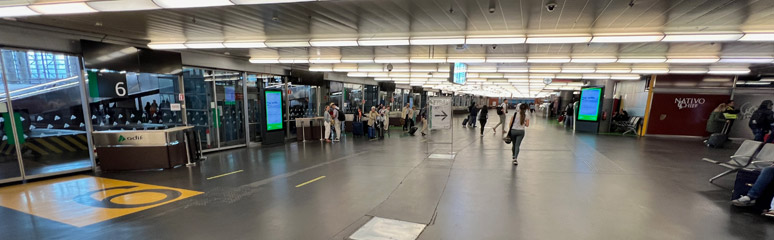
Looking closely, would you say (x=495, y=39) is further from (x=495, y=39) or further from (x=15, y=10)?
(x=15, y=10)

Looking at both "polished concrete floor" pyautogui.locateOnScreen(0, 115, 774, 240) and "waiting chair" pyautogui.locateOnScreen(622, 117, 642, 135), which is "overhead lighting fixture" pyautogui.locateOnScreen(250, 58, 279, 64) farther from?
"waiting chair" pyautogui.locateOnScreen(622, 117, 642, 135)

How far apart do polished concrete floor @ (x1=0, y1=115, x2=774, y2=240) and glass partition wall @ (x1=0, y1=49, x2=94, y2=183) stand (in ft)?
4.78

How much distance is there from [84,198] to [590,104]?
1815 centimetres

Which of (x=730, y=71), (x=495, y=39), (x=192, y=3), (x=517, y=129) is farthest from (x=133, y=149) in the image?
(x=730, y=71)

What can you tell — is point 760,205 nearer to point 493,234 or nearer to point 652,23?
point 652,23

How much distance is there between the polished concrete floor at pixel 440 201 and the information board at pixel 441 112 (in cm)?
138

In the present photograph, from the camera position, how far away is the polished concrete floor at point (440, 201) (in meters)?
3.33

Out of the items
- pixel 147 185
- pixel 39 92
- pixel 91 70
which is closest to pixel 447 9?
pixel 147 185

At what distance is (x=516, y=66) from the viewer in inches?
441

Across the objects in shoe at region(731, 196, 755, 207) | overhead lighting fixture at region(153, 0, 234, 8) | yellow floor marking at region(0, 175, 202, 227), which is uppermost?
overhead lighting fixture at region(153, 0, 234, 8)

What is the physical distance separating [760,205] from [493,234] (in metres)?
3.98

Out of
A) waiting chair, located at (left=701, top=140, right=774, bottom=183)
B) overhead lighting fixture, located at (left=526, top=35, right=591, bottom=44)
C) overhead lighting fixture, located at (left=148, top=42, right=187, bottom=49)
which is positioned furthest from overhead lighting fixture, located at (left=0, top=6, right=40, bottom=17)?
waiting chair, located at (left=701, top=140, right=774, bottom=183)

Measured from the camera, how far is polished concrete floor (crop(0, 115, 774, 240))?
10.9ft

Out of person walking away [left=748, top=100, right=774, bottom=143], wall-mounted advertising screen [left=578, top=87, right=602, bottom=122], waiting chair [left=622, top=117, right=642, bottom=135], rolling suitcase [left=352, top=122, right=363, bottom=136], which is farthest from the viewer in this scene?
wall-mounted advertising screen [left=578, top=87, right=602, bottom=122]
